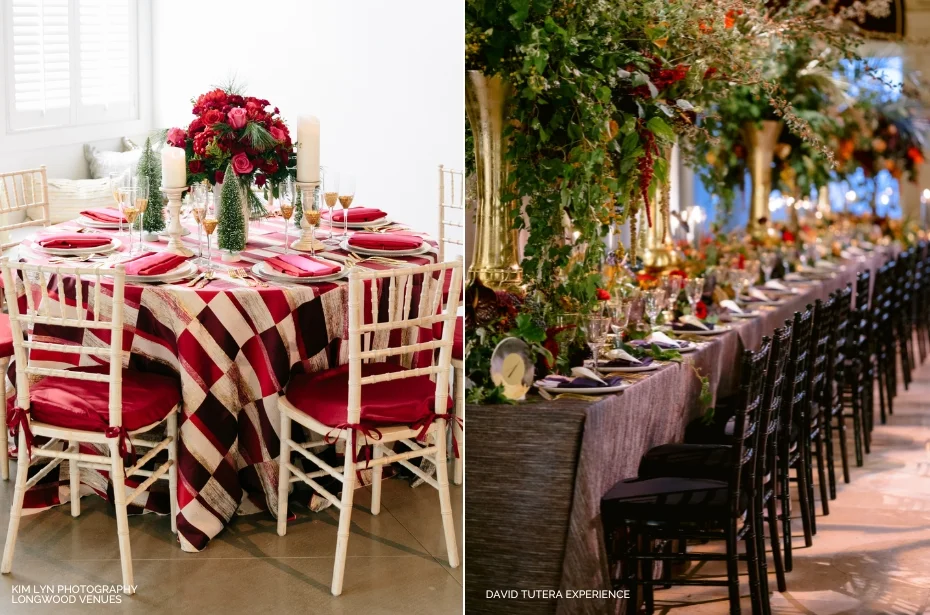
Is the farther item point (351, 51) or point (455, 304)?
point (455, 304)

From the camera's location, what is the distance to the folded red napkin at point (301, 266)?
3373mm

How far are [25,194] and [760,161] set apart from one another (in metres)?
5.19

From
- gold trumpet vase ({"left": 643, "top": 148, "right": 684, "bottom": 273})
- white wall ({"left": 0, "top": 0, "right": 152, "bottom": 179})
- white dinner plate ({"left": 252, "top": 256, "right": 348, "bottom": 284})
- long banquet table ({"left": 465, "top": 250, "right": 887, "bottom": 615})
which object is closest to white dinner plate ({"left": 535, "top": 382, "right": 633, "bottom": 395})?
long banquet table ({"left": 465, "top": 250, "right": 887, "bottom": 615})

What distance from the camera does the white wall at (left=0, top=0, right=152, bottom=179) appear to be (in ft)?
8.86

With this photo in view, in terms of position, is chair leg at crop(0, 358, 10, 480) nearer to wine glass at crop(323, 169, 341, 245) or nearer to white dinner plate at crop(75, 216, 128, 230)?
white dinner plate at crop(75, 216, 128, 230)

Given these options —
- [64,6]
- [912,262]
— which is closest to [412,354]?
[64,6]

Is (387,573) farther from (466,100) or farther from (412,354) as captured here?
(466,100)

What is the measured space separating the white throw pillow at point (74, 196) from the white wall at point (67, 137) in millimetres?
27

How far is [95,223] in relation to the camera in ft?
9.93

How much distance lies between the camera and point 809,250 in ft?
21.9

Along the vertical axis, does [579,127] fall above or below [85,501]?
above

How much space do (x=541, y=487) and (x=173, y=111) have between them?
1.38 m

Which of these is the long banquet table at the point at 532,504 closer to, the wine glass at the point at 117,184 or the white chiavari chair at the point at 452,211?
the white chiavari chair at the point at 452,211

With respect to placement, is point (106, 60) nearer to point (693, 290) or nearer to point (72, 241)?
point (72, 241)
